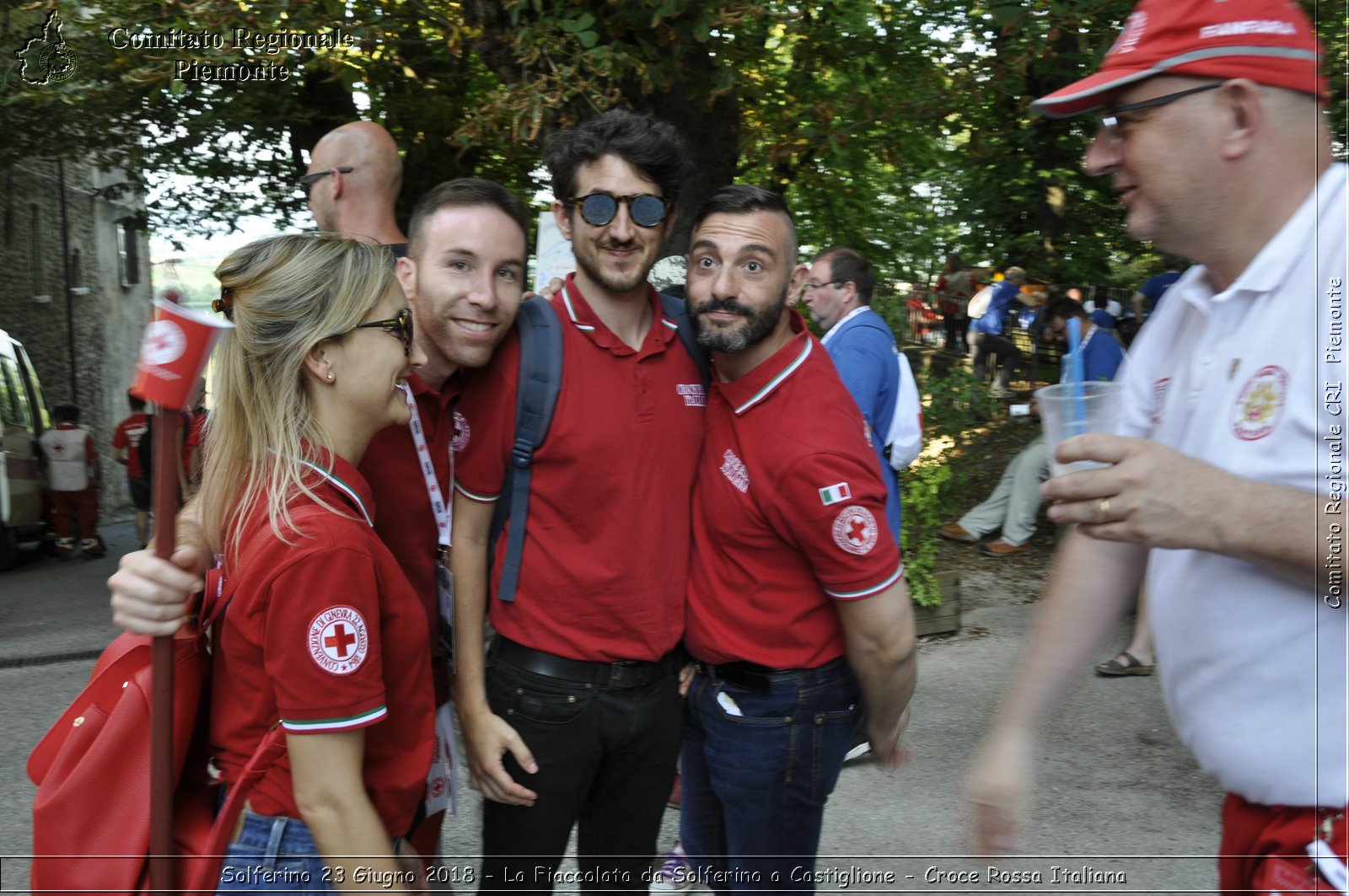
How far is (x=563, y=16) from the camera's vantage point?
6344 mm

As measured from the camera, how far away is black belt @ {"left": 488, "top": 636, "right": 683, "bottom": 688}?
2.56m

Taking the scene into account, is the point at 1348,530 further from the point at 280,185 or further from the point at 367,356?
the point at 280,185

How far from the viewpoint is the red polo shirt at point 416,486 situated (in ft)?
8.33

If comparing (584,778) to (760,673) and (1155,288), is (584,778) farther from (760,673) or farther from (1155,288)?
(1155,288)

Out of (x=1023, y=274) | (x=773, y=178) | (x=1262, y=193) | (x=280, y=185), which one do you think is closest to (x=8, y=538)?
(x=280, y=185)

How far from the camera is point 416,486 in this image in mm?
2588

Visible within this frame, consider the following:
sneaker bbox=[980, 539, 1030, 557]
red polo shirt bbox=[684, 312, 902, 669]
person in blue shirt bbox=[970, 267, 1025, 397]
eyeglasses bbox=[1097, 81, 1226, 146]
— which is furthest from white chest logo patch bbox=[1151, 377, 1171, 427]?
person in blue shirt bbox=[970, 267, 1025, 397]

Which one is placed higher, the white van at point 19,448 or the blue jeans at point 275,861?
the blue jeans at point 275,861

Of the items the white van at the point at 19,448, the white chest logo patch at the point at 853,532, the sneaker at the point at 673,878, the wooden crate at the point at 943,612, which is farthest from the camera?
the white van at the point at 19,448

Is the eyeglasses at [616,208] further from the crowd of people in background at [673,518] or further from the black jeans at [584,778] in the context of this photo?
the black jeans at [584,778]

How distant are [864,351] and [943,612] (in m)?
2.78

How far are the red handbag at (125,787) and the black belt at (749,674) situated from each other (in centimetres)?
107

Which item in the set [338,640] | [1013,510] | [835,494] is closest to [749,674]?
[835,494]

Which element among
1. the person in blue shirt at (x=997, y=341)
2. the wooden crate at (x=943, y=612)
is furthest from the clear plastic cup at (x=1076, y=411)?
the person in blue shirt at (x=997, y=341)
